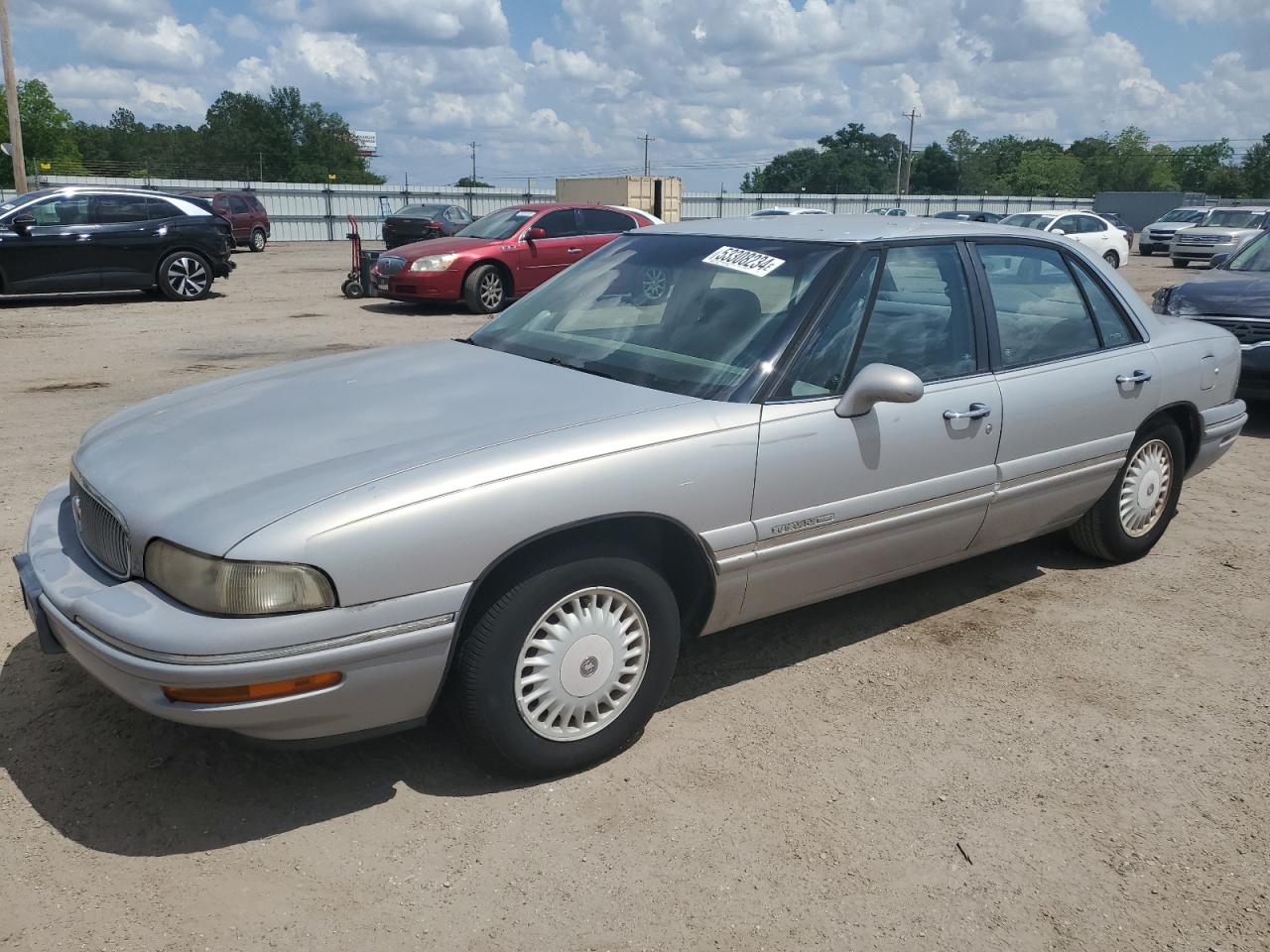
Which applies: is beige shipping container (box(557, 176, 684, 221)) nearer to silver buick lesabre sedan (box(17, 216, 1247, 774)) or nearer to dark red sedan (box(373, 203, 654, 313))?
dark red sedan (box(373, 203, 654, 313))

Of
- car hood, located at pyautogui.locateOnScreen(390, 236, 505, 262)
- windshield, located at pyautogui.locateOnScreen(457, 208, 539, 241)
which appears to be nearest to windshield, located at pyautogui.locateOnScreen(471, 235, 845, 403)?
car hood, located at pyautogui.locateOnScreen(390, 236, 505, 262)

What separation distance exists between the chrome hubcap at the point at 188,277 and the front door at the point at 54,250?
1.10 metres

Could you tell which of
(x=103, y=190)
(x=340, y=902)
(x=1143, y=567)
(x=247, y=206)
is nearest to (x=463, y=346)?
(x=340, y=902)

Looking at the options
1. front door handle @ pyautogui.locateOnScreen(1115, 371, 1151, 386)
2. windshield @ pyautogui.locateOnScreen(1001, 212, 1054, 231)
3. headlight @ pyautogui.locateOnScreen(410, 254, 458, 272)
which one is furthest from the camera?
windshield @ pyautogui.locateOnScreen(1001, 212, 1054, 231)

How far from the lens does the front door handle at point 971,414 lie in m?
3.73

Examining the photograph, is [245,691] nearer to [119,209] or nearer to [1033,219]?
[119,209]

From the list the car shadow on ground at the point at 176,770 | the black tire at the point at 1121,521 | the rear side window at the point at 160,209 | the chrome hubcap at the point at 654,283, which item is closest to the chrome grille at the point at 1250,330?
the black tire at the point at 1121,521

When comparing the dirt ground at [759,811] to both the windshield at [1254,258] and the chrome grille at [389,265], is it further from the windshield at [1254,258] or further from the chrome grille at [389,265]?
the chrome grille at [389,265]

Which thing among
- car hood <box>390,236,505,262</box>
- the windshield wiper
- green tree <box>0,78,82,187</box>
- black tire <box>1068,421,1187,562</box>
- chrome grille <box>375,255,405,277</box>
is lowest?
black tire <box>1068,421,1187,562</box>

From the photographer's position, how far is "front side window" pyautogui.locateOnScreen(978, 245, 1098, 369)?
411cm

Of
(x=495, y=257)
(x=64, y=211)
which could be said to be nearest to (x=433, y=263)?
(x=495, y=257)

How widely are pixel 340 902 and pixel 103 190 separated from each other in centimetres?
1479

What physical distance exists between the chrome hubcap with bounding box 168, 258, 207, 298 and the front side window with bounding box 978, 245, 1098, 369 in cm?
1409

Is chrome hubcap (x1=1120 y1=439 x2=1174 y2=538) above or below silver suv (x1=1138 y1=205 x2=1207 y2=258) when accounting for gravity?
below
